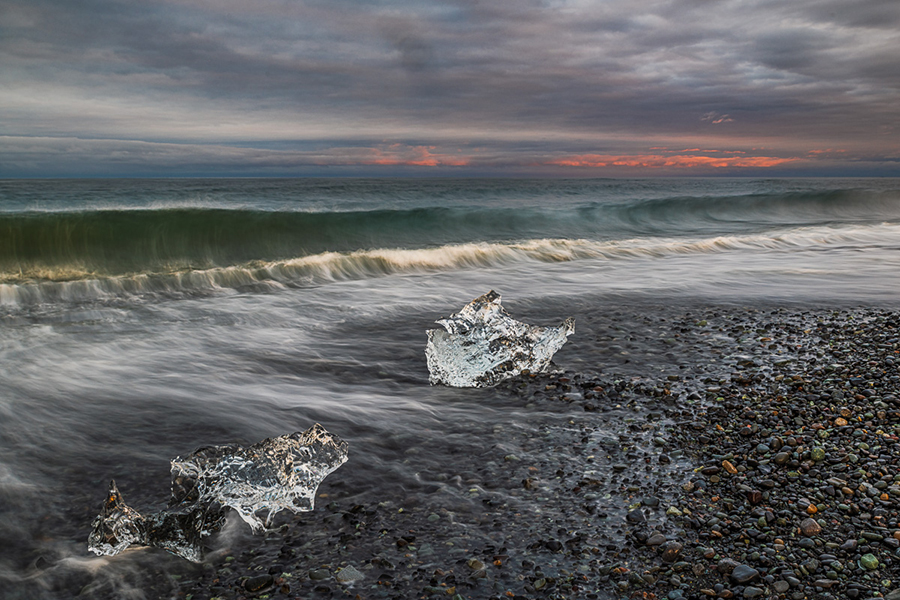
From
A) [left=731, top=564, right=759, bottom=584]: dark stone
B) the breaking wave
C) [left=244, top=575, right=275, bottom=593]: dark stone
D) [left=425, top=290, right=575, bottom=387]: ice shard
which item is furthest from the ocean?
[left=731, top=564, right=759, bottom=584]: dark stone

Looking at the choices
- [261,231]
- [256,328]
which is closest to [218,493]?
[256,328]

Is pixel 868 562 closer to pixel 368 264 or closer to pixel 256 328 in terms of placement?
pixel 256 328

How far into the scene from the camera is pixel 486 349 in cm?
533

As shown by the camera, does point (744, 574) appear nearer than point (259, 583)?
Yes

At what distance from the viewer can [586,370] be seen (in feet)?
17.5

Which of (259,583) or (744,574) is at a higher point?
(744,574)

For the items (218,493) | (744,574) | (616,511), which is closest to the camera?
(744,574)

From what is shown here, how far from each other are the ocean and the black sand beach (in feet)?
0.48

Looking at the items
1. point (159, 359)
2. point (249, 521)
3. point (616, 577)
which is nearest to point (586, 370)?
point (616, 577)

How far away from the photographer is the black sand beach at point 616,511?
252 cm

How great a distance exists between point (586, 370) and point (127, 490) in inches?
149

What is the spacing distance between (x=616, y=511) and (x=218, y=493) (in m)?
2.17

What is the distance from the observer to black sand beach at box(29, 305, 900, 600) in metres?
2.52

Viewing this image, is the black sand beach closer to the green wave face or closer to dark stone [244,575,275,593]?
dark stone [244,575,275,593]
